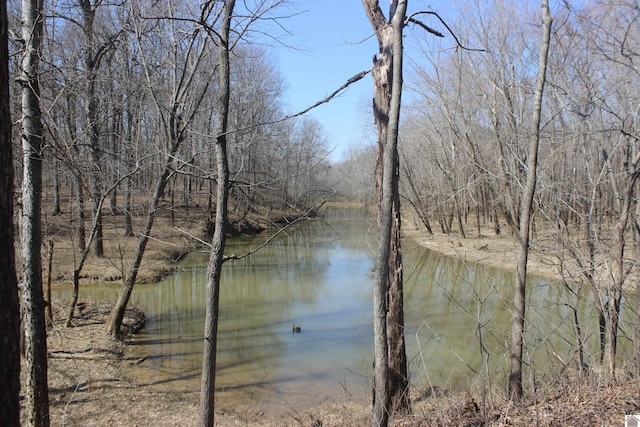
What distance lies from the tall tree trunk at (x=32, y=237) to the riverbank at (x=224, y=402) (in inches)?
16.8

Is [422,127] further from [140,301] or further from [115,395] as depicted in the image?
[115,395]

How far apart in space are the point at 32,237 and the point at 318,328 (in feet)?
22.8

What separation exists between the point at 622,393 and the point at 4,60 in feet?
17.6

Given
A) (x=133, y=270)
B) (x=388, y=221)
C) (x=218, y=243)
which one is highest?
(x=388, y=221)

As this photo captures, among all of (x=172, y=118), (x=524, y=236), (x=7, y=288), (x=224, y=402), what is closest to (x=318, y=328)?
(x=224, y=402)

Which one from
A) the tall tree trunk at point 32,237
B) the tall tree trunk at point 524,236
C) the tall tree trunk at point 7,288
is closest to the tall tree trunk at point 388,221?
the tall tree trunk at point 524,236

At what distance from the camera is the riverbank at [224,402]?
3850 millimetres

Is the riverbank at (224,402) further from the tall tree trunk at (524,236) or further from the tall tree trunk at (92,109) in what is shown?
the tall tree trunk at (92,109)

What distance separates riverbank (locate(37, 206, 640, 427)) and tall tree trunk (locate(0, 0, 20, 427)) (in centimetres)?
260

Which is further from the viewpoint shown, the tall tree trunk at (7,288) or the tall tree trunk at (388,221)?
the tall tree trunk at (388,221)

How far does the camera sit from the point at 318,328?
33.7 ft

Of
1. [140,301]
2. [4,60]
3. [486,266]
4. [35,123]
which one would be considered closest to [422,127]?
[486,266]

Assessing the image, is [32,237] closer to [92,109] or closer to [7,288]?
[7,288]

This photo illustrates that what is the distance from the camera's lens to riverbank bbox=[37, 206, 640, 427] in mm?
3850
